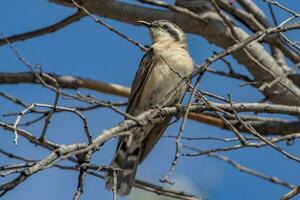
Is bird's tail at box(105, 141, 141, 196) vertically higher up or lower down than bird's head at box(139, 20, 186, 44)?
lower down

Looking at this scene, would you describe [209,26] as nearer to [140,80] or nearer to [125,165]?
[140,80]

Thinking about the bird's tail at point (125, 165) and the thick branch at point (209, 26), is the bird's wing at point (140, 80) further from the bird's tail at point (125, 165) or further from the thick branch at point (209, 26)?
the thick branch at point (209, 26)

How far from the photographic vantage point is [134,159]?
6.91m

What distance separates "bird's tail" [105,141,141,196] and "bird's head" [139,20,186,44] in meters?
1.48

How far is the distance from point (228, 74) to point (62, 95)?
364cm

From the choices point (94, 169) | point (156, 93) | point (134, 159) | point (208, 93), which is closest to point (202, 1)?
point (156, 93)

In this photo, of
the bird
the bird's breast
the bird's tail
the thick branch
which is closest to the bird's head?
the bird

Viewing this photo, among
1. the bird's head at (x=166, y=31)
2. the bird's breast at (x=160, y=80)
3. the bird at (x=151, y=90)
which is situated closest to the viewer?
the bird at (x=151, y=90)

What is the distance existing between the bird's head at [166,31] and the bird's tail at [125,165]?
148 cm

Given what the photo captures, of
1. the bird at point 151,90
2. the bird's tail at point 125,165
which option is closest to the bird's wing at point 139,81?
the bird at point 151,90

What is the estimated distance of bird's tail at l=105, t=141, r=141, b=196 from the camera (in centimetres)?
636

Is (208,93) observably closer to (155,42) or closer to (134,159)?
(134,159)

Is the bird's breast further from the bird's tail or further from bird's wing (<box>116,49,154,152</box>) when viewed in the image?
the bird's tail

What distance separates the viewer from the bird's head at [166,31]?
25.6 feet
